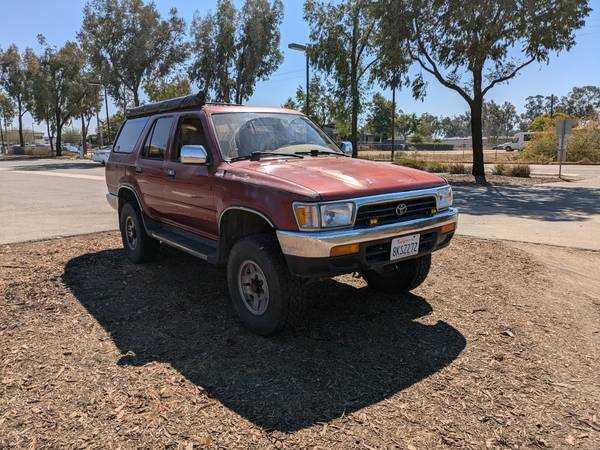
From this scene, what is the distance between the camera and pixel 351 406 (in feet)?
10.2

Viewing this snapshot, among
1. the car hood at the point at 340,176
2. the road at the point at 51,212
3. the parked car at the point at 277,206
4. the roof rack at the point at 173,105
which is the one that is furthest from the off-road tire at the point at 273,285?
the road at the point at 51,212

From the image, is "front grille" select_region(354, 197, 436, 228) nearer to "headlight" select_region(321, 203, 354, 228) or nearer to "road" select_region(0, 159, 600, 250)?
"headlight" select_region(321, 203, 354, 228)

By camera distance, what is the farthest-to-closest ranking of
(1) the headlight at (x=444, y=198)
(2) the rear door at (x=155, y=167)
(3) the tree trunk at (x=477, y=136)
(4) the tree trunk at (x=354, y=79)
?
(4) the tree trunk at (x=354, y=79)
(3) the tree trunk at (x=477, y=136)
(2) the rear door at (x=155, y=167)
(1) the headlight at (x=444, y=198)

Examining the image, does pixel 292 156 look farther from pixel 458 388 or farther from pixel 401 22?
pixel 401 22

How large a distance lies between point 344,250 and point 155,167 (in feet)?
9.54

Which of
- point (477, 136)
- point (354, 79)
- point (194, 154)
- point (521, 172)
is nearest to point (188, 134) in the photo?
point (194, 154)

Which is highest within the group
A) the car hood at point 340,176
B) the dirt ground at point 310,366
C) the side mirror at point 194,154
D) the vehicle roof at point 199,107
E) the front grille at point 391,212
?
the vehicle roof at point 199,107

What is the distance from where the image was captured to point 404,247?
3943 mm

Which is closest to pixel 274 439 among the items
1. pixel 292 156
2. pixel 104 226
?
pixel 292 156

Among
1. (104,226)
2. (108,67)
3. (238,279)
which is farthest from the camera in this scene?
(108,67)

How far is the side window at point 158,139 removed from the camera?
18.1ft

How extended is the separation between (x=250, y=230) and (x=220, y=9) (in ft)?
99.3

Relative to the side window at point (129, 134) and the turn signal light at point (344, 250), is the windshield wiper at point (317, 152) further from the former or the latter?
the side window at point (129, 134)

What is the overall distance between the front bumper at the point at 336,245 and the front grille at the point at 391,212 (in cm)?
6
